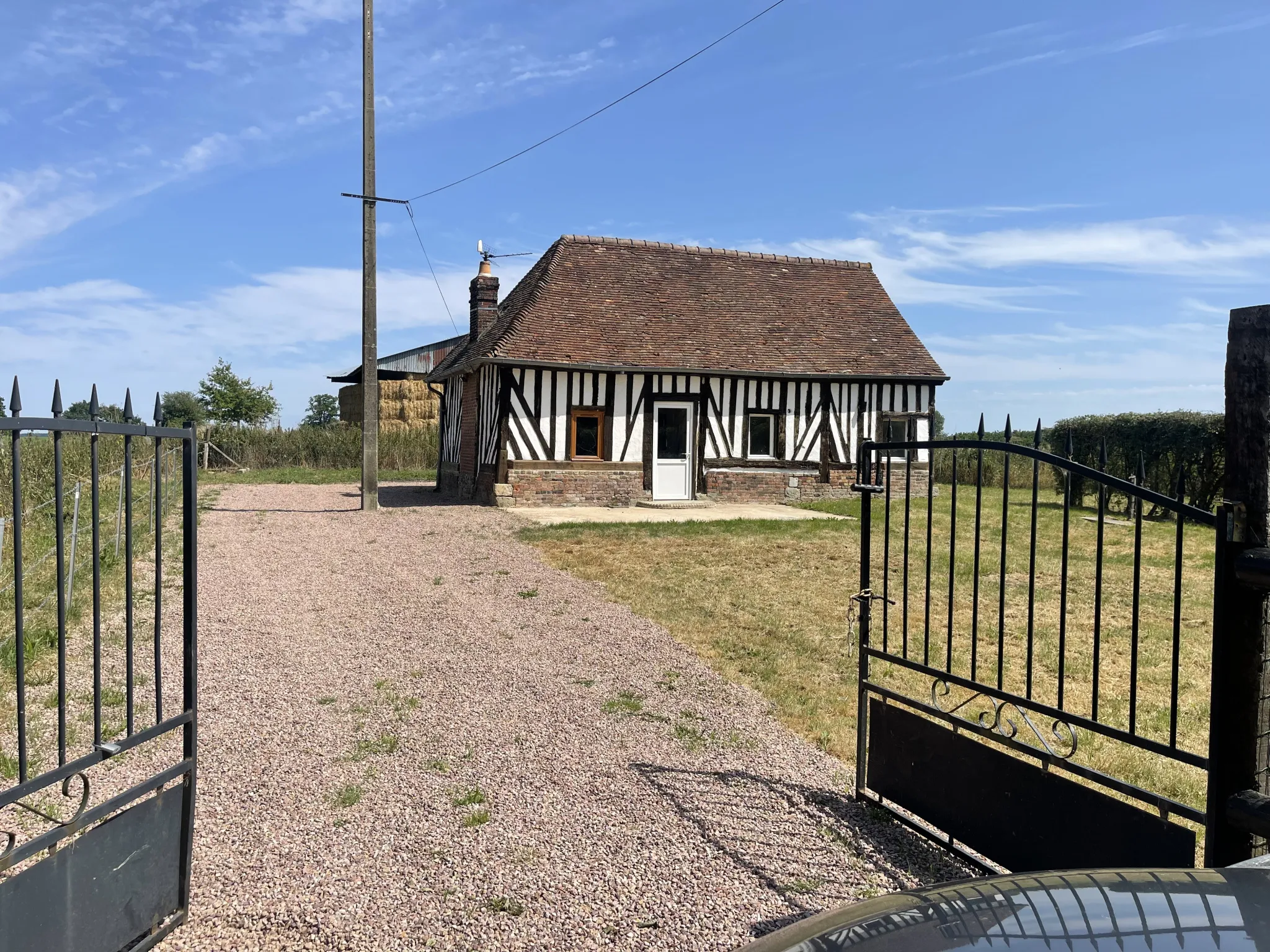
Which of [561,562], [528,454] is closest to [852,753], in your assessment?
[561,562]

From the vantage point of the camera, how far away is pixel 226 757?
4512 millimetres

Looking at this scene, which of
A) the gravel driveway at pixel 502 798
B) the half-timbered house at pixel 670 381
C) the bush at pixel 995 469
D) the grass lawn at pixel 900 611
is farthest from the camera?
the bush at pixel 995 469

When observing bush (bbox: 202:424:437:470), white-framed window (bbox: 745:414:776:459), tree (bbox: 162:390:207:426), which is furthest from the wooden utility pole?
tree (bbox: 162:390:207:426)

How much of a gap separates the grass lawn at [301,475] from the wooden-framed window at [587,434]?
8.75 m

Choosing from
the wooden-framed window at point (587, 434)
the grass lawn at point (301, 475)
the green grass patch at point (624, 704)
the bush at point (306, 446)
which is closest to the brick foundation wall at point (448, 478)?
the grass lawn at point (301, 475)

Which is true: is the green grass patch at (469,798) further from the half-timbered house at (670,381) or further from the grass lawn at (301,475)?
the grass lawn at (301,475)

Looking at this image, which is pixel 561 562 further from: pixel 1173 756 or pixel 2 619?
pixel 1173 756

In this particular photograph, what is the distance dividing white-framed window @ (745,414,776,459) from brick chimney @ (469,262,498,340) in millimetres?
6212

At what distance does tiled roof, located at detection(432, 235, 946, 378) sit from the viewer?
57.8ft

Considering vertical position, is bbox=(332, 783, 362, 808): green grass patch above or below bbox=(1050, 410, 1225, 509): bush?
below

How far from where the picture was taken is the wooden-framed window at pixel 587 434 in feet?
57.3

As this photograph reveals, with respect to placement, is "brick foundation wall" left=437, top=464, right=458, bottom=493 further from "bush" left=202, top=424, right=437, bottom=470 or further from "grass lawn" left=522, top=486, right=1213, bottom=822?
"bush" left=202, top=424, right=437, bottom=470

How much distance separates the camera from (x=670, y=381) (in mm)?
17969

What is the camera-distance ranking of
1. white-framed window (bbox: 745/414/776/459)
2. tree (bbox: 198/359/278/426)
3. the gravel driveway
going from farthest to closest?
tree (bbox: 198/359/278/426) → white-framed window (bbox: 745/414/776/459) → the gravel driveway
